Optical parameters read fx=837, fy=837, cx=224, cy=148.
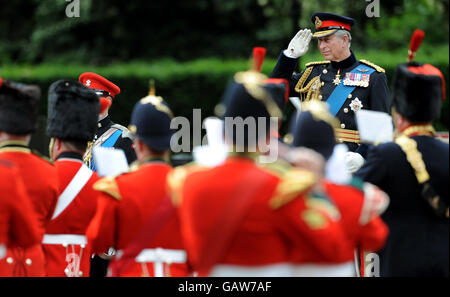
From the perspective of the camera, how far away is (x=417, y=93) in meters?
5.22

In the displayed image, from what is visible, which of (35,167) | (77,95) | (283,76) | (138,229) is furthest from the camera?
(283,76)

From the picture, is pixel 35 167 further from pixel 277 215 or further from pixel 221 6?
pixel 221 6

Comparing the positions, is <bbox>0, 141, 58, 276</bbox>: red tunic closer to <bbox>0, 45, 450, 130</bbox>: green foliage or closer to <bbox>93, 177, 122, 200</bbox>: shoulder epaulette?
<bbox>93, 177, 122, 200</bbox>: shoulder epaulette

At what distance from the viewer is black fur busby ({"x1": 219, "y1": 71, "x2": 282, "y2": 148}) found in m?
4.02

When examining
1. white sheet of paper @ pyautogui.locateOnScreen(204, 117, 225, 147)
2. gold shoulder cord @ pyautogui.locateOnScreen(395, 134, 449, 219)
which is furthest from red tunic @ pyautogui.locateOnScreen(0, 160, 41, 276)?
gold shoulder cord @ pyautogui.locateOnScreen(395, 134, 449, 219)

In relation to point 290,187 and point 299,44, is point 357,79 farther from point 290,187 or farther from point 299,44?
point 290,187

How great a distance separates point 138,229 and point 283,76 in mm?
2633

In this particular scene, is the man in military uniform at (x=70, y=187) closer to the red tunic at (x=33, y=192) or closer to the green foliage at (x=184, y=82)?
the red tunic at (x=33, y=192)

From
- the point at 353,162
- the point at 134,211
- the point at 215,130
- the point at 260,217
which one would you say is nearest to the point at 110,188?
the point at 134,211

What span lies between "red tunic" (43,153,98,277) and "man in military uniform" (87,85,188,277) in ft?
1.93

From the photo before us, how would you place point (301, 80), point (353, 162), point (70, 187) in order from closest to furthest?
point (70, 187) → point (353, 162) → point (301, 80)

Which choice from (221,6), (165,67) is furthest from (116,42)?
(165,67)

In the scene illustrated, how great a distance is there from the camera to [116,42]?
785 inches

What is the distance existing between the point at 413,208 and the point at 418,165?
0.87ft
